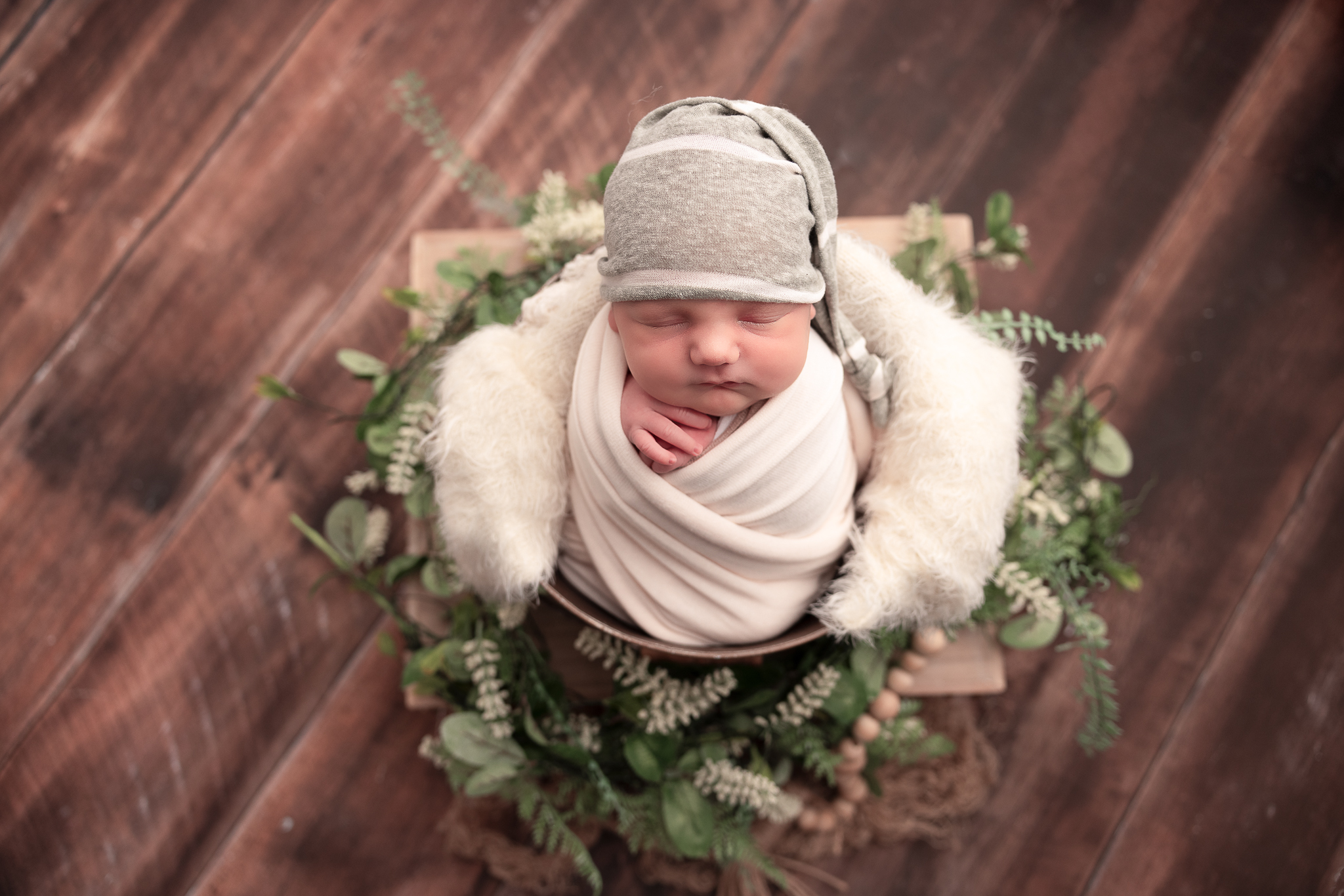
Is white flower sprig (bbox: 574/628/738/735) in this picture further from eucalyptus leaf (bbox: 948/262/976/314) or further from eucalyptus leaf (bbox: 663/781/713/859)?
eucalyptus leaf (bbox: 948/262/976/314)

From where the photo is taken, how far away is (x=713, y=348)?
2.18ft

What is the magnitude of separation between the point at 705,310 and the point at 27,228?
122cm

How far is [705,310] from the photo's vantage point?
2.19 ft

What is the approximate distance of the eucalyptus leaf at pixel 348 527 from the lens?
113cm

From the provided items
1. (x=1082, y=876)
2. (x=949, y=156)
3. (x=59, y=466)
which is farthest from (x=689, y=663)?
(x=59, y=466)

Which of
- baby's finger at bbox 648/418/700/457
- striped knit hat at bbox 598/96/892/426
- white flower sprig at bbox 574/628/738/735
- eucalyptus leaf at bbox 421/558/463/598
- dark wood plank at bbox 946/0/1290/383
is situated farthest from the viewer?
dark wood plank at bbox 946/0/1290/383

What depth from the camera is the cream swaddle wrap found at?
2.49ft

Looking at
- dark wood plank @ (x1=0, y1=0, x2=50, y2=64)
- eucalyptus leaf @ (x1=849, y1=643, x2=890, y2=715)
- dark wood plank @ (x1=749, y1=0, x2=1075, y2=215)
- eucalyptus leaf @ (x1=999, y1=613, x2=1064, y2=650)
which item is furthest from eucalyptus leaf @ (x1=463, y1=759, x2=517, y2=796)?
dark wood plank @ (x1=0, y1=0, x2=50, y2=64)

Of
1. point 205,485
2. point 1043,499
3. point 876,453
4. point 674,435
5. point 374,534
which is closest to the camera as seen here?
point 674,435

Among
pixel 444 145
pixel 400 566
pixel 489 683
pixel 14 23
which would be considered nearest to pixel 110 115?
pixel 14 23

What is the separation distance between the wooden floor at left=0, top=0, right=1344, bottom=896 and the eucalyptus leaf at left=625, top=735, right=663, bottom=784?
0.31 meters

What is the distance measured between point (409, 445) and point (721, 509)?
16.4 inches

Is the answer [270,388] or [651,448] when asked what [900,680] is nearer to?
[651,448]

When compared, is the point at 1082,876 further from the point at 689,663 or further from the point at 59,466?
the point at 59,466
